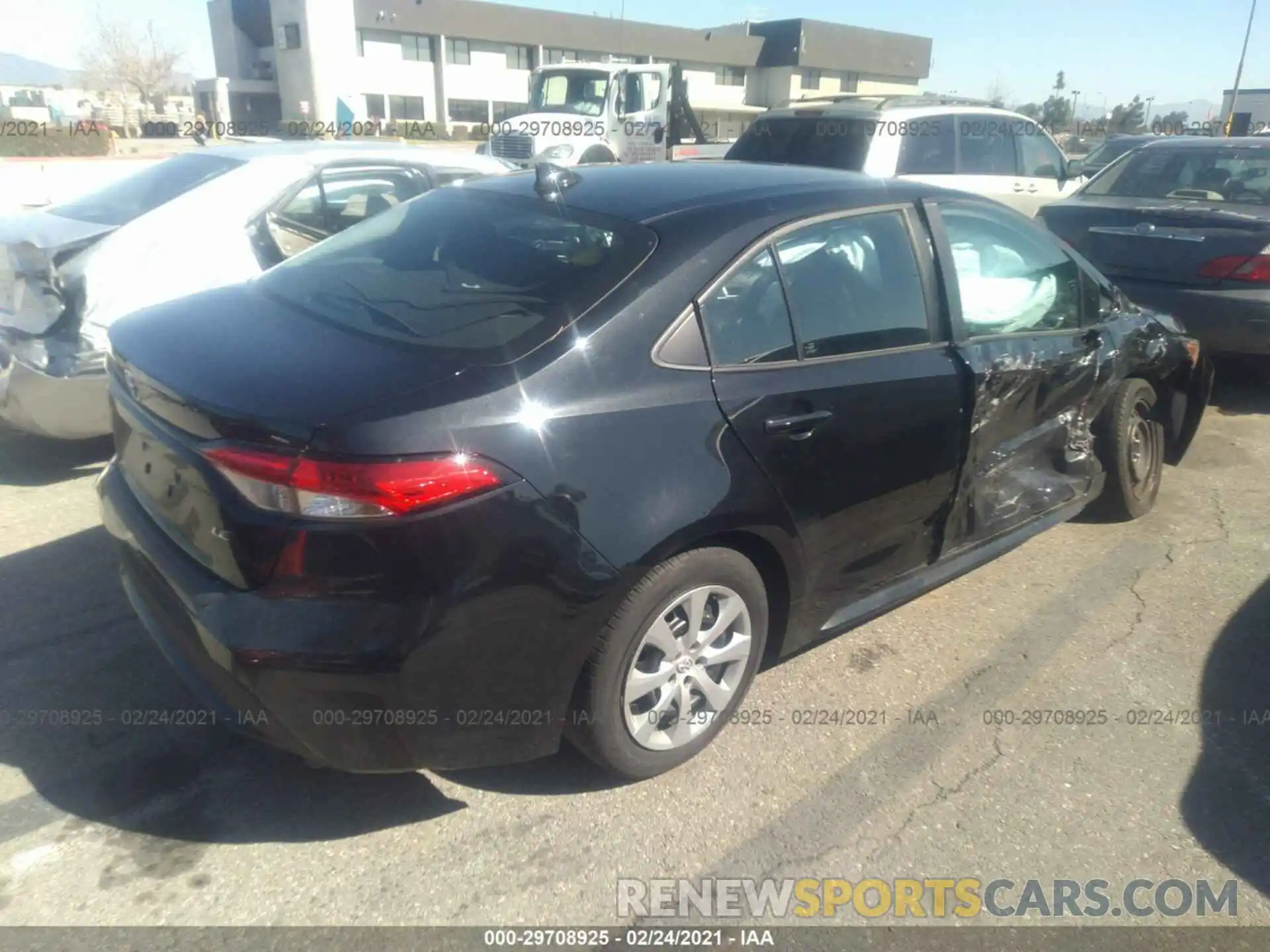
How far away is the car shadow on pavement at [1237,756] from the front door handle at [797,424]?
1.54m

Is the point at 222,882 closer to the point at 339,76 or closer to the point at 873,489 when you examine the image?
the point at 873,489

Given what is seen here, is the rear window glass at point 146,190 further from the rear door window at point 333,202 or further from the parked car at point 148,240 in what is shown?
the rear door window at point 333,202

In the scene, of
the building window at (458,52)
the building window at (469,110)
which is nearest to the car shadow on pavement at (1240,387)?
the building window at (458,52)

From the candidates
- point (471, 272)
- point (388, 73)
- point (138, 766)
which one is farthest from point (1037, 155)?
point (388, 73)

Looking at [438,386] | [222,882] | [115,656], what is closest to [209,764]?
[222,882]

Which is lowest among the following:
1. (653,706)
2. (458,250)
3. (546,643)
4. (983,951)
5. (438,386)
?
(983,951)

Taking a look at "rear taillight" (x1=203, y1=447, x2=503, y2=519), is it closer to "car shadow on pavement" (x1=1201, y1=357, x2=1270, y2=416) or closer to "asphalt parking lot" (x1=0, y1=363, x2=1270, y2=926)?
"asphalt parking lot" (x1=0, y1=363, x2=1270, y2=926)

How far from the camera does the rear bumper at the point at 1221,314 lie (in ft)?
19.0

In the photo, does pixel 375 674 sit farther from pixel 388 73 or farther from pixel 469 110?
pixel 469 110

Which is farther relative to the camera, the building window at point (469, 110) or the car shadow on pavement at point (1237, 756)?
the building window at point (469, 110)

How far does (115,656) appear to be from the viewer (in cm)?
321

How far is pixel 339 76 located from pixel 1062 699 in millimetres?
53467

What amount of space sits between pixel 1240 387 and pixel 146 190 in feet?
24.4

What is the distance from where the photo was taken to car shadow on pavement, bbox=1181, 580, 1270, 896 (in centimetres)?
263
